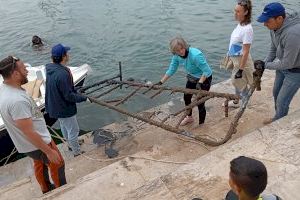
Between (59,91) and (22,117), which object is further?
(59,91)

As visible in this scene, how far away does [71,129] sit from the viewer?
596cm

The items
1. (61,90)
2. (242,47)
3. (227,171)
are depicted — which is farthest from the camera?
(242,47)

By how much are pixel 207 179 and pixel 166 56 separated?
31.7 feet

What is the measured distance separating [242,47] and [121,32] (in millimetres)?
10603

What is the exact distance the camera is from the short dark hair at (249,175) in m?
2.46

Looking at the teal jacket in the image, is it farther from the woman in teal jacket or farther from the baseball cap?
the baseball cap

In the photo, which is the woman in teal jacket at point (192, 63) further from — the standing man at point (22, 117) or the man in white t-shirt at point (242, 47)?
the standing man at point (22, 117)

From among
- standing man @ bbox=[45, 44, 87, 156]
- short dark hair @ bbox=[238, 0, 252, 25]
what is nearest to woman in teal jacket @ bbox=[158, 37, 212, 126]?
short dark hair @ bbox=[238, 0, 252, 25]

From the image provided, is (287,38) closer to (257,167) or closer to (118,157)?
(257,167)

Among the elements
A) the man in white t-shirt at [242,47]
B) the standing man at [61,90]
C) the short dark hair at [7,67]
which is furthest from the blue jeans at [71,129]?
the man in white t-shirt at [242,47]

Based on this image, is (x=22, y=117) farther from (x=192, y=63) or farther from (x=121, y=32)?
(x=121, y=32)

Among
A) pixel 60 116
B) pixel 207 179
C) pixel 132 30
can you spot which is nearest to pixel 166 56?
pixel 132 30

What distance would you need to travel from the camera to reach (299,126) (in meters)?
4.46

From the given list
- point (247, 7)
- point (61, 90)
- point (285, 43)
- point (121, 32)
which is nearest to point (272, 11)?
point (285, 43)
